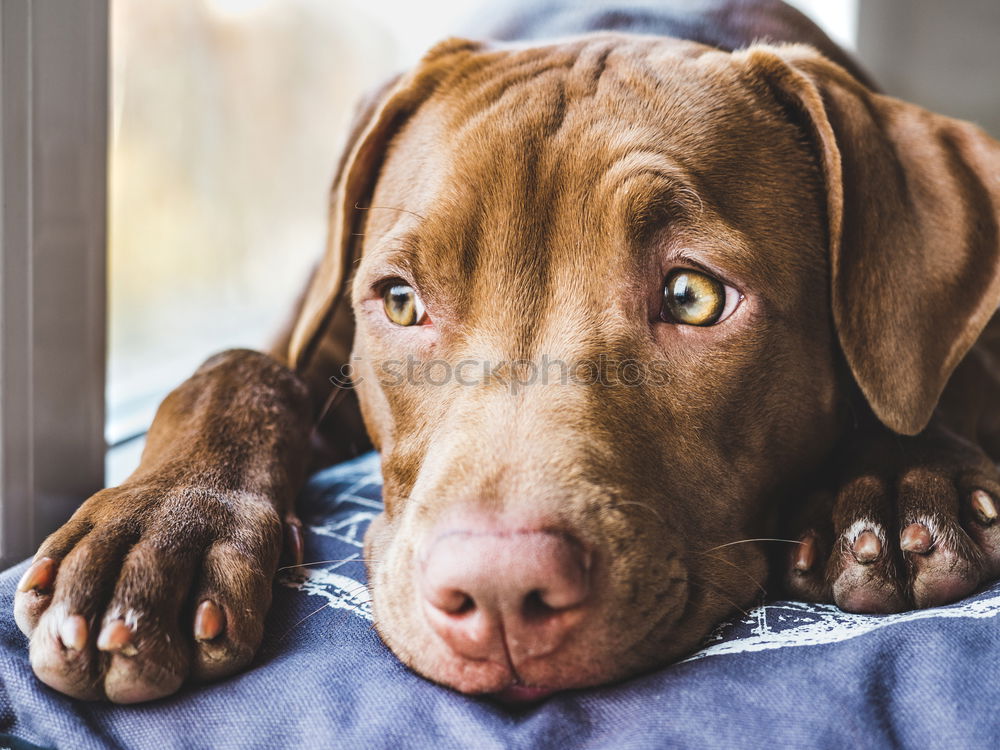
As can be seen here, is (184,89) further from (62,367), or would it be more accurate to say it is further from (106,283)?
(62,367)

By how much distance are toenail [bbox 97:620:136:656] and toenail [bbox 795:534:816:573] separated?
Answer: 1.38 metres

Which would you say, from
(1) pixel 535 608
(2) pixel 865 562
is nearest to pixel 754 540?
(2) pixel 865 562

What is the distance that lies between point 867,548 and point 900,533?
103mm

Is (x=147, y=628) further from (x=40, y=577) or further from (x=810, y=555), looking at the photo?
(x=810, y=555)

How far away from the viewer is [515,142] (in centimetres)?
237

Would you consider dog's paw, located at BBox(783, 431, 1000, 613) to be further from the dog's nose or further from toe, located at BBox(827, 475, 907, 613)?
the dog's nose

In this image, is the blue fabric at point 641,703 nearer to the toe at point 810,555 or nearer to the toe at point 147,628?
the toe at point 147,628

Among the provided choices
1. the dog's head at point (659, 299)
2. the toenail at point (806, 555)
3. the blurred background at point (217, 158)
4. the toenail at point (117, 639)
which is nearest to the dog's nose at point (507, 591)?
the dog's head at point (659, 299)

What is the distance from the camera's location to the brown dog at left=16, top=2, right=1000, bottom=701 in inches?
69.9

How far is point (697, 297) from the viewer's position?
223cm

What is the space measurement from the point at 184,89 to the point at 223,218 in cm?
70

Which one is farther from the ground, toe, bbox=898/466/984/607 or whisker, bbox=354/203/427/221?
whisker, bbox=354/203/427/221

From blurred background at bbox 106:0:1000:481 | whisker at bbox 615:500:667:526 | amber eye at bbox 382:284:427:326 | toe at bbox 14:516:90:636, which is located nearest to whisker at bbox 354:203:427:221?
amber eye at bbox 382:284:427:326

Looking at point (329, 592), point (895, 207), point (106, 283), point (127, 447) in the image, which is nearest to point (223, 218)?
point (127, 447)
